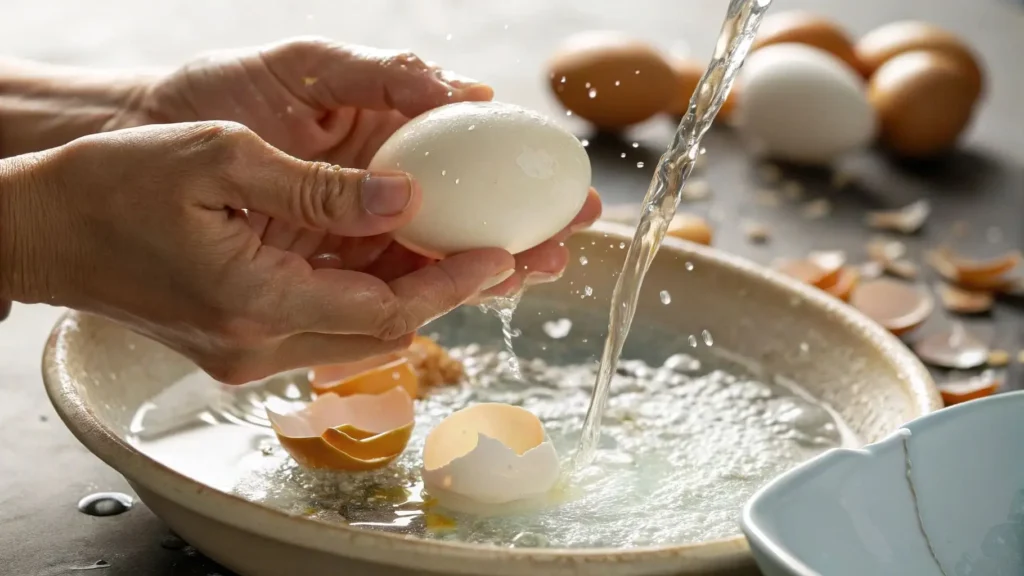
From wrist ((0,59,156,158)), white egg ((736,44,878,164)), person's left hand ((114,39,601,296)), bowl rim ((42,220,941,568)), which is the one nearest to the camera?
bowl rim ((42,220,941,568))

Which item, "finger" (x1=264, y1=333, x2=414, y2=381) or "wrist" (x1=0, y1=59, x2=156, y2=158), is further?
"wrist" (x1=0, y1=59, x2=156, y2=158)

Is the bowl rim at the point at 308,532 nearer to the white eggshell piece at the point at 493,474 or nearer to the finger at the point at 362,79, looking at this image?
the white eggshell piece at the point at 493,474

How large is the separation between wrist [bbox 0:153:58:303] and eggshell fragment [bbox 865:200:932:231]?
1.15 m

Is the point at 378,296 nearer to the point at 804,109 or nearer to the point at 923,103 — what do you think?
the point at 804,109

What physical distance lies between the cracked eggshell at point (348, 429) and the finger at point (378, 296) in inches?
3.2

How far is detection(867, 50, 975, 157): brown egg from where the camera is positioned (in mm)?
1811

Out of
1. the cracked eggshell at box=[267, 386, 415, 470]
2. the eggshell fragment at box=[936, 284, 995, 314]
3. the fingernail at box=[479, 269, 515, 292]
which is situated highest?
the fingernail at box=[479, 269, 515, 292]

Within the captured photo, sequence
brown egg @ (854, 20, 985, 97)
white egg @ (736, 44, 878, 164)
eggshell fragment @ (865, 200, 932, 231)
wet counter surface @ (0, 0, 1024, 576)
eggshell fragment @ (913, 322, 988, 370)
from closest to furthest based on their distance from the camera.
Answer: wet counter surface @ (0, 0, 1024, 576) < eggshell fragment @ (913, 322, 988, 370) < eggshell fragment @ (865, 200, 932, 231) < white egg @ (736, 44, 878, 164) < brown egg @ (854, 20, 985, 97)

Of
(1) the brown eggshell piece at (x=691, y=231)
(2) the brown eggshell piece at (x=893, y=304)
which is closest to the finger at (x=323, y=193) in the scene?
(1) the brown eggshell piece at (x=691, y=231)

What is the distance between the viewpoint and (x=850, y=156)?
6.09 feet

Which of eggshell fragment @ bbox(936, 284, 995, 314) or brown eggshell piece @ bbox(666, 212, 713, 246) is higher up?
brown eggshell piece @ bbox(666, 212, 713, 246)

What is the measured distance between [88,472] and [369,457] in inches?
9.9

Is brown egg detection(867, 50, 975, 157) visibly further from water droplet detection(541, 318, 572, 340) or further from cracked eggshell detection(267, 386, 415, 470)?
cracked eggshell detection(267, 386, 415, 470)

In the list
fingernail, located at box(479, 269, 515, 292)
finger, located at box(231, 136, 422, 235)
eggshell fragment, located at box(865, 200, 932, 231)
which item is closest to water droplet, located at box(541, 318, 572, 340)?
fingernail, located at box(479, 269, 515, 292)
